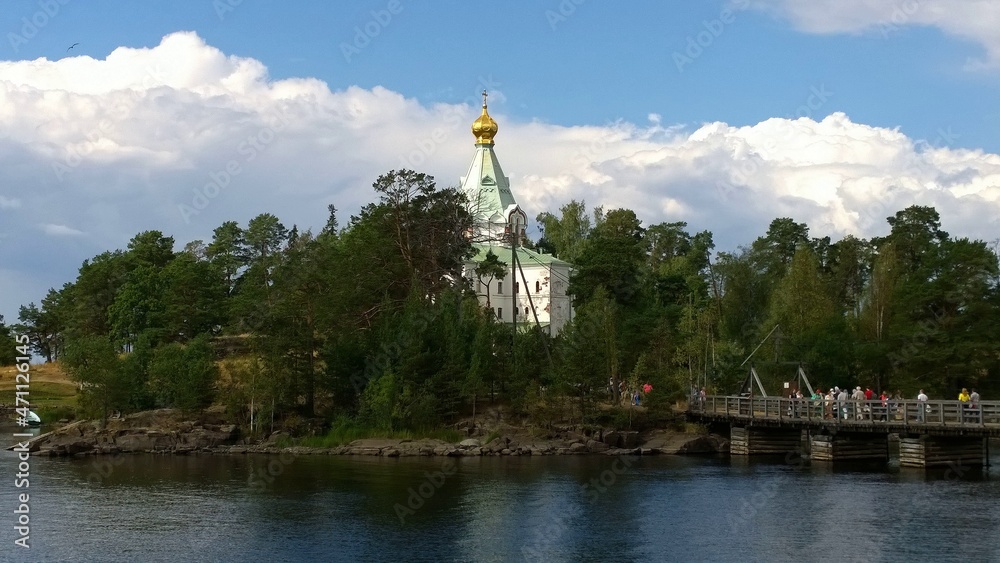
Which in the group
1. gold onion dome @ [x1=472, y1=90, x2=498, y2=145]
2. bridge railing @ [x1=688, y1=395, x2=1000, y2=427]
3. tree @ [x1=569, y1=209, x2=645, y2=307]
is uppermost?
gold onion dome @ [x1=472, y1=90, x2=498, y2=145]

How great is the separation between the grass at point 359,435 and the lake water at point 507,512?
21.6 ft

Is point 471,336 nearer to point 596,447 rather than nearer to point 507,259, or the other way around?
point 596,447

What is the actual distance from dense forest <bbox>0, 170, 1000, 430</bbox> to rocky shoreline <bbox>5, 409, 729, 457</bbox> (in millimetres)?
1764

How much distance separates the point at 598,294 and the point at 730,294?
15390 millimetres

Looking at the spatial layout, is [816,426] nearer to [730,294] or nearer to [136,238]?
[730,294]

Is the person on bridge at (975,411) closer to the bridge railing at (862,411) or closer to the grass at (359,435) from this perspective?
the bridge railing at (862,411)

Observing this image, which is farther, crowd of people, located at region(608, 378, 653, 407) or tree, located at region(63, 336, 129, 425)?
tree, located at region(63, 336, 129, 425)

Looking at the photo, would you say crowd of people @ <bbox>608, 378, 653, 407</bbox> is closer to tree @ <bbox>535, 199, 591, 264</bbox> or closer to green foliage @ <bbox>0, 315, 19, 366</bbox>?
tree @ <bbox>535, 199, 591, 264</bbox>

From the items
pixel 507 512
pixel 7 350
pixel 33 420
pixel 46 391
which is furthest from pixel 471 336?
pixel 7 350

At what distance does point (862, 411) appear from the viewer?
4584cm

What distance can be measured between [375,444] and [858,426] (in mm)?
23865

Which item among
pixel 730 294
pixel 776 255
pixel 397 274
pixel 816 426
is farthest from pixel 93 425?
pixel 776 255

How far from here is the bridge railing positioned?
136 ft

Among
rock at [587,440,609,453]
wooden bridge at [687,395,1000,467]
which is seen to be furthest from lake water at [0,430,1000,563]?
rock at [587,440,609,453]
